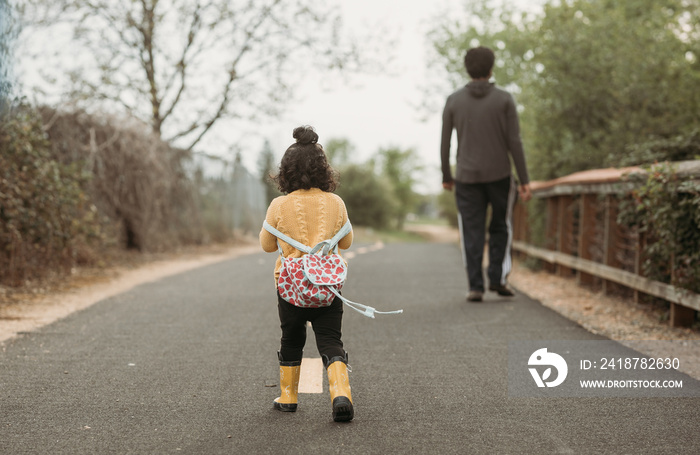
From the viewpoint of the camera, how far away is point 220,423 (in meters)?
3.12

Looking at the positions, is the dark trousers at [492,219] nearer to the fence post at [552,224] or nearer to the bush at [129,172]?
the fence post at [552,224]

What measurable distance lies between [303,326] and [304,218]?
0.50 m

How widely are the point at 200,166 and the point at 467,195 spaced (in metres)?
10.4

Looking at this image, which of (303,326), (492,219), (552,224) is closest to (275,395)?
(303,326)

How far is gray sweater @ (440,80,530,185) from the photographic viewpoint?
6659 millimetres

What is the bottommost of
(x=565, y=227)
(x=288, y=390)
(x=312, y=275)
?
(x=288, y=390)

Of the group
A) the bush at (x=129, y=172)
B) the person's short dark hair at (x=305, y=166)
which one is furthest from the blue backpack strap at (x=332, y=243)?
the bush at (x=129, y=172)

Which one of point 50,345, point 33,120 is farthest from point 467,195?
point 33,120

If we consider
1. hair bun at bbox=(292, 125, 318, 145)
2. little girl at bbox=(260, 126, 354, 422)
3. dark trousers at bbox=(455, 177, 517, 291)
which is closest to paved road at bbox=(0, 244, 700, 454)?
little girl at bbox=(260, 126, 354, 422)

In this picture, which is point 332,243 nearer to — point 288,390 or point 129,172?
point 288,390

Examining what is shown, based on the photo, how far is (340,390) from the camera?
3170mm

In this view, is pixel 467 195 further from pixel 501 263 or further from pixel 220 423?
pixel 220 423

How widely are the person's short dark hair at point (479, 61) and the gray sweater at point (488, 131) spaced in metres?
0.09

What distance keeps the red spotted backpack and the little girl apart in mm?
61
